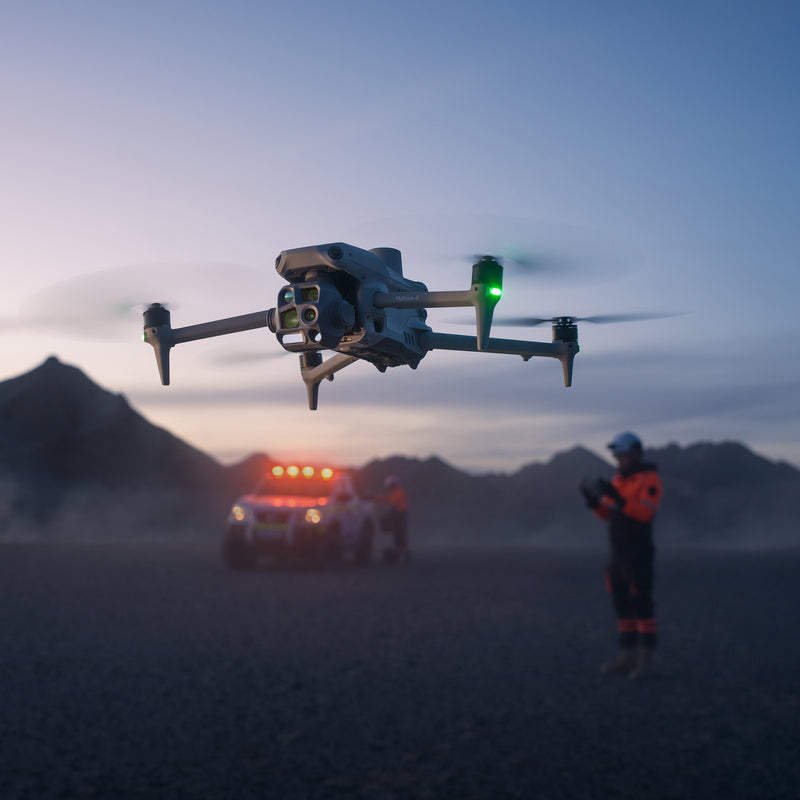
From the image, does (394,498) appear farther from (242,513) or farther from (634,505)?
(634,505)

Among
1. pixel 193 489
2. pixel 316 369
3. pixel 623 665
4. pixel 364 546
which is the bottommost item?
pixel 623 665

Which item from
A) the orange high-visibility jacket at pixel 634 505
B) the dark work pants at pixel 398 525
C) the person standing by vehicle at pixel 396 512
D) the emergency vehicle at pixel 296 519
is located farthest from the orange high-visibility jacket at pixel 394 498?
the orange high-visibility jacket at pixel 634 505

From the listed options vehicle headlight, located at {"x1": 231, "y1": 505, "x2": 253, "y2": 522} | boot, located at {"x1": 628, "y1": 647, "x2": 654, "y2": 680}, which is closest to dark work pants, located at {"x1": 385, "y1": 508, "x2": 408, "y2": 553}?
vehicle headlight, located at {"x1": 231, "y1": 505, "x2": 253, "y2": 522}

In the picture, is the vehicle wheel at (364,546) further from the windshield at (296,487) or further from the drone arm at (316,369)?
the drone arm at (316,369)

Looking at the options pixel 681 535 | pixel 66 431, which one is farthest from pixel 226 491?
pixel 681 535

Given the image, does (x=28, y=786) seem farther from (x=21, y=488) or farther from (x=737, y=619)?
(x=21, y=488)

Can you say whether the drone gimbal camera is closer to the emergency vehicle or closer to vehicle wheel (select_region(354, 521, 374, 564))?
the emergency vehicle

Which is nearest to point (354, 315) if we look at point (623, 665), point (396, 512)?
point (623, 665)
